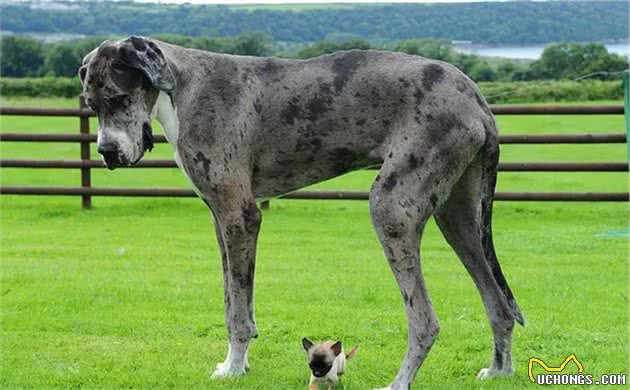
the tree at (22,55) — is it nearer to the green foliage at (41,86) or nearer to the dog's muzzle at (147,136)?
the green foliage at (41,86)

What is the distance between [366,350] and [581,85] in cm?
1880

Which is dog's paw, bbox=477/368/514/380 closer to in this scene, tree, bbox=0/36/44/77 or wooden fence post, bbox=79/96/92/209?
wooden fence post, bbox=79/96/92/209

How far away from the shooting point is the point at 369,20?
23.7 meters

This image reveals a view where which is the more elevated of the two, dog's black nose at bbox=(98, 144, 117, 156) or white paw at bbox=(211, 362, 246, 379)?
dog's black nose at bbox=(98, 144, 117, 156)

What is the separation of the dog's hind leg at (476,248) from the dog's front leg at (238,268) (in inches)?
43.0

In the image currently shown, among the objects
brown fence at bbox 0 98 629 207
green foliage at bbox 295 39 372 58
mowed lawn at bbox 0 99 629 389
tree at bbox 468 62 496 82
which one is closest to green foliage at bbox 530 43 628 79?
tree at bbox 468 62 496 82

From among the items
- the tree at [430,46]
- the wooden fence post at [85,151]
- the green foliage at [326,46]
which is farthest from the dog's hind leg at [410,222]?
the tree at [430,46]

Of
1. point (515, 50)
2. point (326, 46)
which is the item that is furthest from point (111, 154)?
point (515, 50)

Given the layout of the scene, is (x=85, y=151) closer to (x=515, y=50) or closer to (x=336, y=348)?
(x=336, y=348)

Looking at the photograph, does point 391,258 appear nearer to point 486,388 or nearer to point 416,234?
point 416,234

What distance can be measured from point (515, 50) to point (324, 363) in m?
18.5

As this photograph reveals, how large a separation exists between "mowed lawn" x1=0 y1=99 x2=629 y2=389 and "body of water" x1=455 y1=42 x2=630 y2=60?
534cm

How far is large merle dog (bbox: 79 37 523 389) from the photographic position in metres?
5.73

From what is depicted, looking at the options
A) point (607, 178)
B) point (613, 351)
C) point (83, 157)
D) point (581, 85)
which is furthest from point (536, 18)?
point (613, 351)
